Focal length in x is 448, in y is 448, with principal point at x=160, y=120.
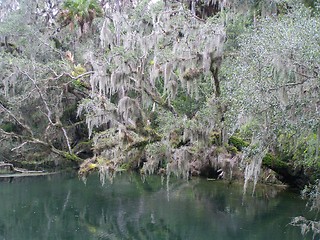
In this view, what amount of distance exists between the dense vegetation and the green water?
0.72 meters

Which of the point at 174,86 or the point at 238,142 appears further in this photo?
the point at 174,86

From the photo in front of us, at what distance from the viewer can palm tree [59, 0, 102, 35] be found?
1569 cm

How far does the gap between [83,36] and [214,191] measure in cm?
822

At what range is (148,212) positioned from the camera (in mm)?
10250

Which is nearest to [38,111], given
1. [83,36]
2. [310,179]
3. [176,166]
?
[83,36]

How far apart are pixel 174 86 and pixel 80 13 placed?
24.2 feet

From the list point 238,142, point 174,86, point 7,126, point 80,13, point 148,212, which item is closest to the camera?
point 238,142

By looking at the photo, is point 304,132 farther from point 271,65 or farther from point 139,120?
point 139,120

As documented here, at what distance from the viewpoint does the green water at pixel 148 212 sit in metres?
8.70

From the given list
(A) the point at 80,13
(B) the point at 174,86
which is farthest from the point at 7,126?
(B) the point at 174,86

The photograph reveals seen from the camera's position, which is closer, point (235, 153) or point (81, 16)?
point (235, 153)

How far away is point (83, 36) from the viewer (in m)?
17.0

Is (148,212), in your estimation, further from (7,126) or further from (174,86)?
(7,126)

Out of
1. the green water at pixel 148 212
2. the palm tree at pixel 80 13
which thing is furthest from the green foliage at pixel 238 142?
the palm tree at pixel 80 13
